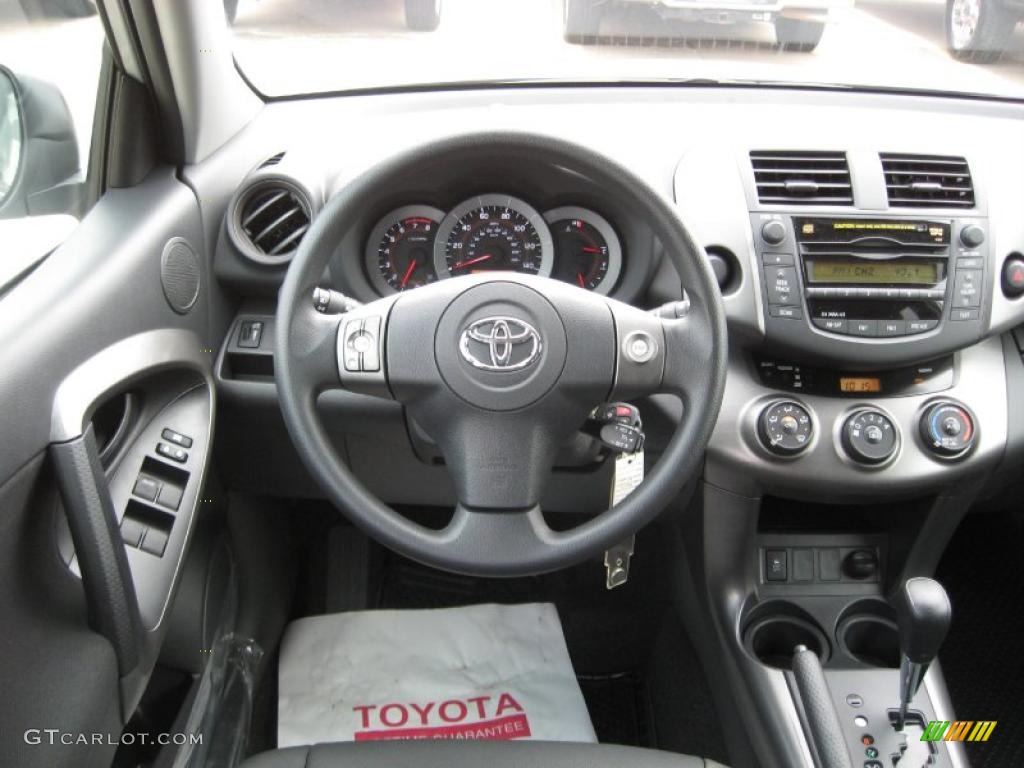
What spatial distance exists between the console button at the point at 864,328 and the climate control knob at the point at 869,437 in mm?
125

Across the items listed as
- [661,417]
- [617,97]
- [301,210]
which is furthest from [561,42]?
[661,417]

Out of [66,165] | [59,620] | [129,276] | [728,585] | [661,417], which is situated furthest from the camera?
[728,585]

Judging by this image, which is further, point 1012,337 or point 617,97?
point 617,97

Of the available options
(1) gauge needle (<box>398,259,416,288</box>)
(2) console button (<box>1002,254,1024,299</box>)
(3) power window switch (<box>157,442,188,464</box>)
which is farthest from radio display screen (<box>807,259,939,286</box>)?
(3) power window switch (<box>157,442,188,464</box>)

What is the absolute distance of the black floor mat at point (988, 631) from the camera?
176 cm

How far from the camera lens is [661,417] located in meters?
1.40

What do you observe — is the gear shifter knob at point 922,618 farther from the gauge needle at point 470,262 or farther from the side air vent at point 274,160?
the side air vent at point 274,160

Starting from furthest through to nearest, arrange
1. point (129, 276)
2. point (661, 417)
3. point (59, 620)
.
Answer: point (661, 417)
point (129, 276)
point (59, 620)

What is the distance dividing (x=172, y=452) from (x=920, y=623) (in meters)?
1.08

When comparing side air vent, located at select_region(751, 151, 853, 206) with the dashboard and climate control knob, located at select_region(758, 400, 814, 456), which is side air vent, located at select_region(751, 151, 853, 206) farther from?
climate control knob, located at select_region(758, 400, 814, 456)

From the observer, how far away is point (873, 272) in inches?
54.2

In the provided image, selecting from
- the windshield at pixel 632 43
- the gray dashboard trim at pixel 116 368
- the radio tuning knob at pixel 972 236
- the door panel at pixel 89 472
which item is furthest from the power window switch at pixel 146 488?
the radio tuning knob at pixel 972 236

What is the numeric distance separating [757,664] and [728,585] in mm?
138

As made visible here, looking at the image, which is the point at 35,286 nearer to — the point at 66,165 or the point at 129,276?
the point at 129,276
